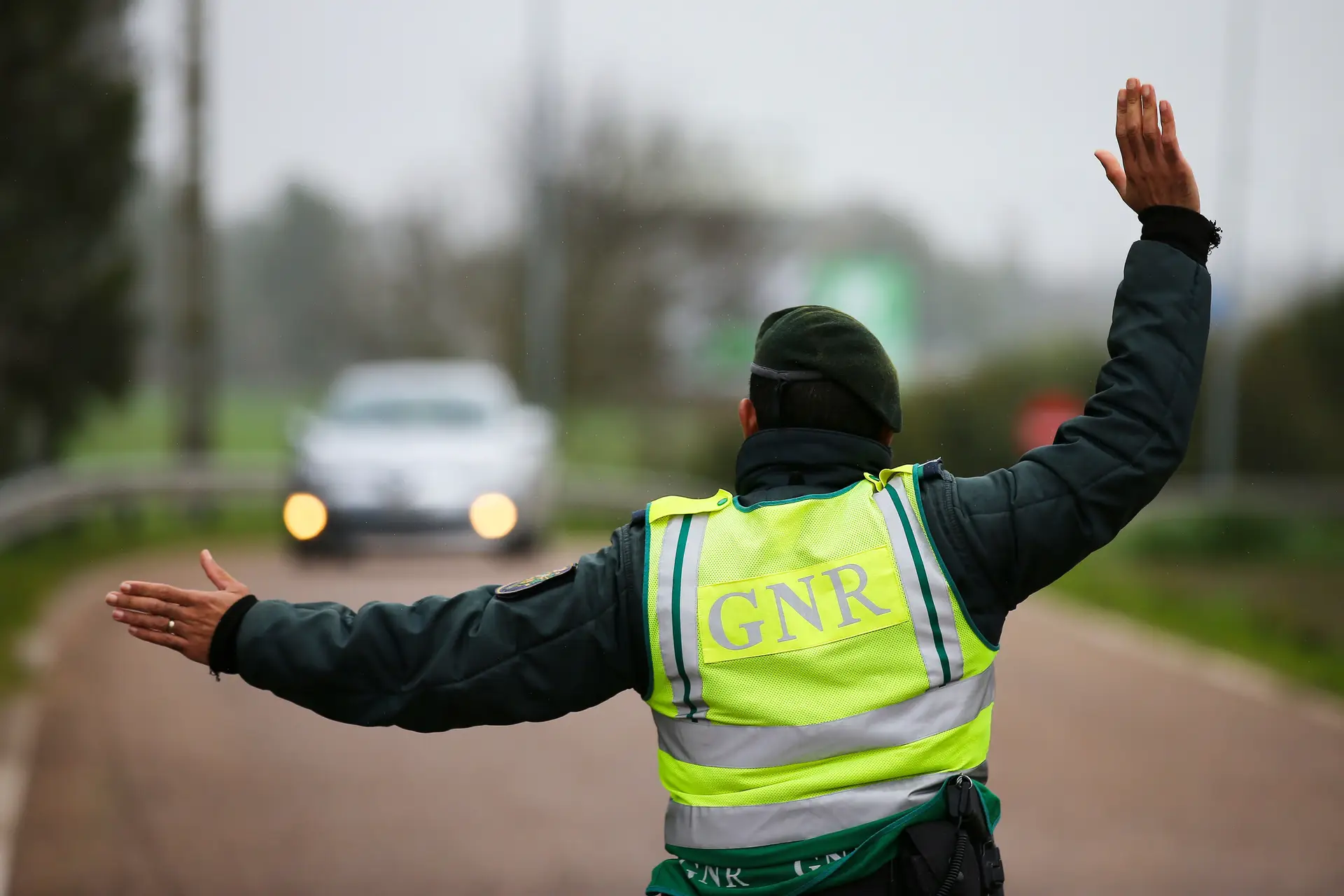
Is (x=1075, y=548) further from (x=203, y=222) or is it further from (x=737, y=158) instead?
(x=737, y=158)

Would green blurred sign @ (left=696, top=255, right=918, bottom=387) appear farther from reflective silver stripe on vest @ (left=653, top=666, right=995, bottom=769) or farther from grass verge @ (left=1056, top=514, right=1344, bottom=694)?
reflective silver stripe on vest @ (left=653, top=666, right=995, bottom=769)

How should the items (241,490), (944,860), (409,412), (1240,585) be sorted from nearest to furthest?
(944,860)
(1240,585)
(409,412)
(241,490)

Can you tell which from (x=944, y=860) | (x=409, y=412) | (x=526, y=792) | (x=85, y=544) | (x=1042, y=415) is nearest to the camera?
(x=944, y=860)

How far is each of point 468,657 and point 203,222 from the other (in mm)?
20368

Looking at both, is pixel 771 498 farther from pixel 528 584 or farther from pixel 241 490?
pixel 241 490

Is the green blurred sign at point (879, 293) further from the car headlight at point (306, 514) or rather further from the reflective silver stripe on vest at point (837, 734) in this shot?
the reflective silver stripe on vest at point (837, 734)

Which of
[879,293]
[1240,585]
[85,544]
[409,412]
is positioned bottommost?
[85,544]

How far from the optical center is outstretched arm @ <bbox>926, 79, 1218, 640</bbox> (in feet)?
7.92

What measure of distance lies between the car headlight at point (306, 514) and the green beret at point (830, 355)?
960 cm

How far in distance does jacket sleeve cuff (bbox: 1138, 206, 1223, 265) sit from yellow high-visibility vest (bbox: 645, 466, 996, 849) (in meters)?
A: 0.59

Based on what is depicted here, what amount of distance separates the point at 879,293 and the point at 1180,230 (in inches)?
818

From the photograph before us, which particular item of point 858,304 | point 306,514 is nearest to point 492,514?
point 306,514

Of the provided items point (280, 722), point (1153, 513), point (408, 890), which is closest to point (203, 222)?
point (1153, 513)

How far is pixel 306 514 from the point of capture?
12.3 meters
